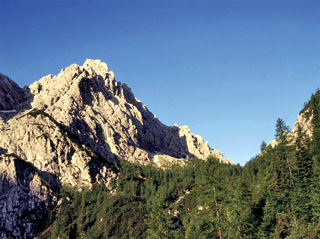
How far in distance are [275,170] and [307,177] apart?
7.80m

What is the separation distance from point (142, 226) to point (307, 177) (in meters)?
106

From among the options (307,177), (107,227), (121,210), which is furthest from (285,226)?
(121,210)

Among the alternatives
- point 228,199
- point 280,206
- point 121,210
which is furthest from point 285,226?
point 121,210

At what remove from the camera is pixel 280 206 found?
72.2 metres

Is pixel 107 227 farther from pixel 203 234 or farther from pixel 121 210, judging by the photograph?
pixel 203 234

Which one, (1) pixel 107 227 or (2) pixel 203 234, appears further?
(1) pixel 107 227

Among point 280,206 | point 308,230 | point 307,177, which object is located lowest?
point 308,230

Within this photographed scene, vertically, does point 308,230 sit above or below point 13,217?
below

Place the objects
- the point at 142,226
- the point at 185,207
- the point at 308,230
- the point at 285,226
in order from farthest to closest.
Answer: the point at 185,207, the point at 142,226, the point at 285,226, the point at 308,230

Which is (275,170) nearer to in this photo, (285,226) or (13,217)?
(285,226)

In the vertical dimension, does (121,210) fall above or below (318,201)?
above

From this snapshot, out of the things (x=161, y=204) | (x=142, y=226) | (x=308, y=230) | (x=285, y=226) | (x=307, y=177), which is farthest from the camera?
(x=142, y=226)

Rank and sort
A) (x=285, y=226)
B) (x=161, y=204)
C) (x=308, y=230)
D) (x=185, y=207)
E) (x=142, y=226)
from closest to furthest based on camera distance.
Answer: (x=308, y=230) < (x=285, y=226) < (x=161, y=204) < (x=142, y=226) < (x=185, y=207)

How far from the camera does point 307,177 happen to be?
267 ft
